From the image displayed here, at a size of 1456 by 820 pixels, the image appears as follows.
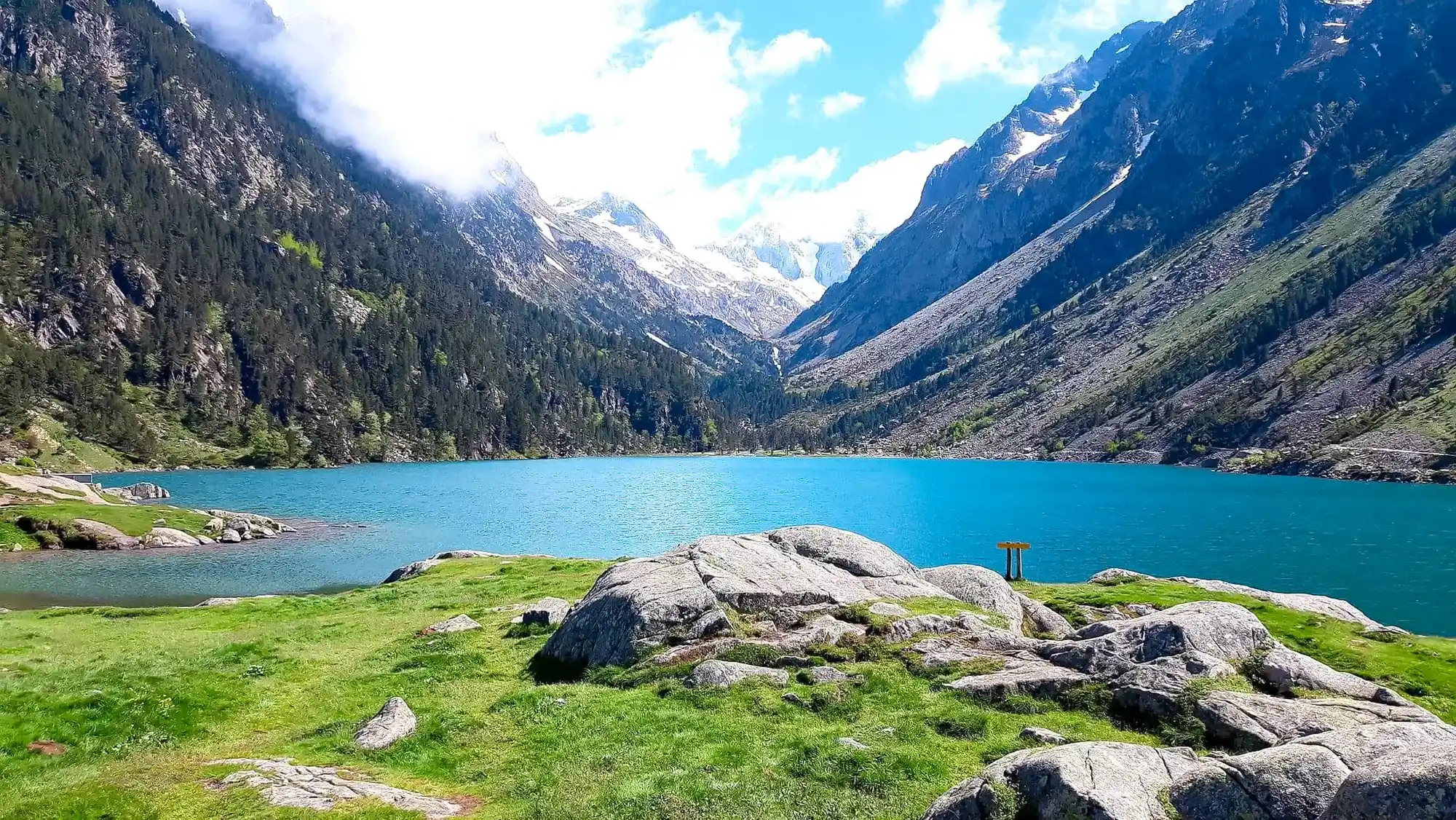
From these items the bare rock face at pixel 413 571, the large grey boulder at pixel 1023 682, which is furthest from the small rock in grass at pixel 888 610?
the bare rock face at pixel 413 571

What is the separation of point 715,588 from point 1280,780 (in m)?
21.4

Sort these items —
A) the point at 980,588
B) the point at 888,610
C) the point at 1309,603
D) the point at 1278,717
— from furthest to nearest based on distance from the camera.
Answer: the point at 1309,603, the point at 980,588, the point at 888,610, the point at 1278,717

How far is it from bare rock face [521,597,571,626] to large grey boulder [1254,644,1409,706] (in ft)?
88.4

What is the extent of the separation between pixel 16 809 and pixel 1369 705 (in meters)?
30.0

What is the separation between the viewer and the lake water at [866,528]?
67188mm

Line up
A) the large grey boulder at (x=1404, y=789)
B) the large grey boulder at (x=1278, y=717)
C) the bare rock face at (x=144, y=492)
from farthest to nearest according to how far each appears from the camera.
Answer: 1. the bare rock face at (x=144, y=492)
2. the large grey boulder at (x=1278, y=717)
3. the large grey boulder at (x=1404, y=789)

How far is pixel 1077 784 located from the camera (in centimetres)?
1268

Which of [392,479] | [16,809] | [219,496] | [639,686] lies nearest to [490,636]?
[639,686]

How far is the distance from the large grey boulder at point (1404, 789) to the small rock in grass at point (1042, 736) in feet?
27.0

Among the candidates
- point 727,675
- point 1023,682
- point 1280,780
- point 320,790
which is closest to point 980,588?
point 1023,682

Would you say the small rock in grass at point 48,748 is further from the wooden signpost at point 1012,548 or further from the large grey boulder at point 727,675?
the wooden signpost at point 1012,548

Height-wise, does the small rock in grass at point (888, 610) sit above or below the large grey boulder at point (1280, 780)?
below

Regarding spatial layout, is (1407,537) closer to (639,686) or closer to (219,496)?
(639,686)

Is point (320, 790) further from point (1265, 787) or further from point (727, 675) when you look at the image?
point (1265, 787)
